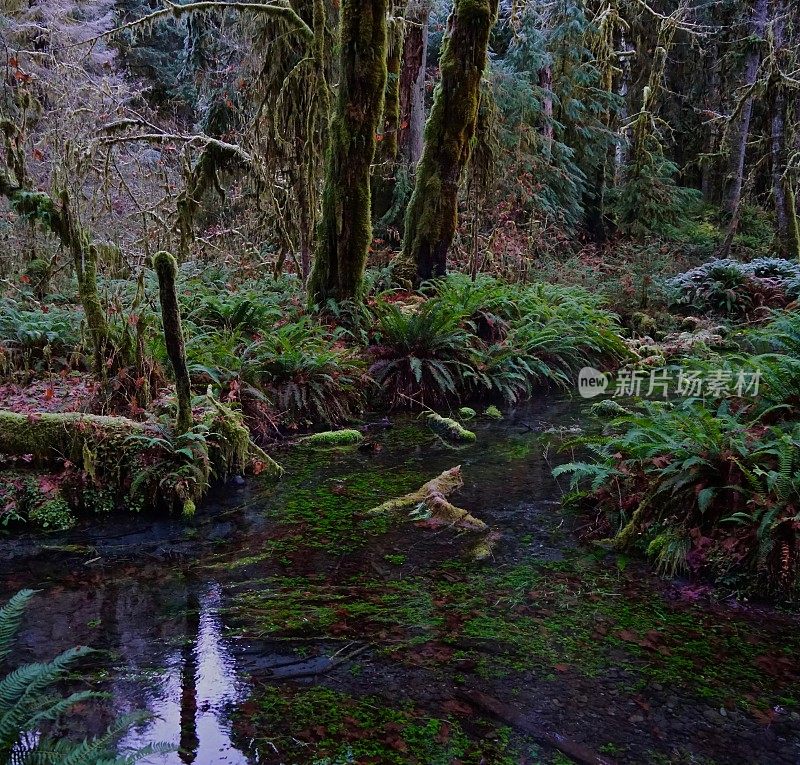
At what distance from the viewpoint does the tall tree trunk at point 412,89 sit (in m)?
14.1

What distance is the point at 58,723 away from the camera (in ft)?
9.21

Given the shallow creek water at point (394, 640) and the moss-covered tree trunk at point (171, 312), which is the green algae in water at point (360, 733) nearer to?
the shallow creek water at point (394, 640)

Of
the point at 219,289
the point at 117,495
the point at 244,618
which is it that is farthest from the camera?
the point at 219,289

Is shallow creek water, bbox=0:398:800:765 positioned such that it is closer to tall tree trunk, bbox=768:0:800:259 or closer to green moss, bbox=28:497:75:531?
green moss, bbox=28:497:75:531

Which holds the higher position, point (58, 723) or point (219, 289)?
point (219, 289)

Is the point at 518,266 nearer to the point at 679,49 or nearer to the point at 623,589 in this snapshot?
the point at 623,589

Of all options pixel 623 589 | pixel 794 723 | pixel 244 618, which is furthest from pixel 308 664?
pixel 794 723

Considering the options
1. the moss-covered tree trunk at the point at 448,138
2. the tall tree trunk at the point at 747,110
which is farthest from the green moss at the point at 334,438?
the tall tree trunk at the point at 747,110

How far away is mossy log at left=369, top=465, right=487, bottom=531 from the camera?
16.4 ft

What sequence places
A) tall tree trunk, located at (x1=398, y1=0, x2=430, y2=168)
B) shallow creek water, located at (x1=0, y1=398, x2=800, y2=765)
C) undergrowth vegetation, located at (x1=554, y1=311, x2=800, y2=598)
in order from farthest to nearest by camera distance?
tall tree trunk, located at (x1=398, y1=0, x2=430, y2=168) → undergrowth vegetation, located at (x1=554, y1=311, x2=800, y2=598) → shallow creek water, located at (x1=0, y1=398, x2=800, y2=765)

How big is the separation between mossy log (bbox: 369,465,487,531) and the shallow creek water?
0.13 metres

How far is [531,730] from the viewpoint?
277cm

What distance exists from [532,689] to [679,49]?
25599 mm

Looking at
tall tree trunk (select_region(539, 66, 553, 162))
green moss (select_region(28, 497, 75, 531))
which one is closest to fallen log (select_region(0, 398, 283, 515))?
green moss (select_region(28, 497, 75, 531))
